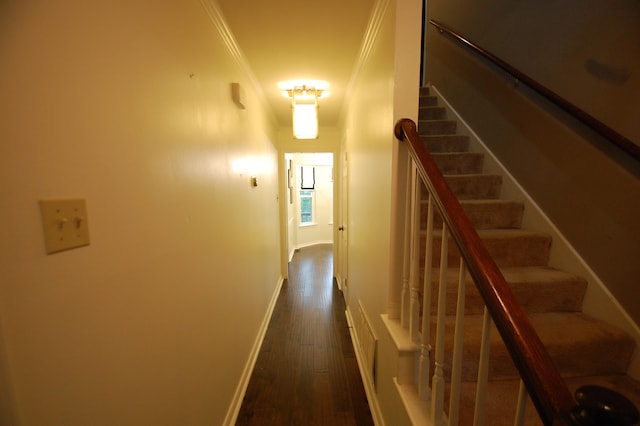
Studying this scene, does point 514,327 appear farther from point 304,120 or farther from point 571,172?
point 304,120

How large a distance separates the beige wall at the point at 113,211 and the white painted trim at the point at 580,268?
2.03 metres

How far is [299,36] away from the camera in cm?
168

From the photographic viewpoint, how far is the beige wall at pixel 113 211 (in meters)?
0.47

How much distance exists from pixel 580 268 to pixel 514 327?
1.39m

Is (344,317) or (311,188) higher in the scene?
(311,188)

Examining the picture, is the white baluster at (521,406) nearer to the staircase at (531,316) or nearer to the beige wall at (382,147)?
the staircase at (531,316)

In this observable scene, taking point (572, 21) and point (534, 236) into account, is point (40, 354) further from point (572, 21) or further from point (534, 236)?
point (572, 21)

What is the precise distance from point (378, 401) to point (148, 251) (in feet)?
5.29

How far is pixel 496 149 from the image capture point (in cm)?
200

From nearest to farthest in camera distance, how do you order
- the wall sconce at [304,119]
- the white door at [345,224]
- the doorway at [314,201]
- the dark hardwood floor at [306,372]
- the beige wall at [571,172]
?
the beige wall at [571,172] → the dark hardwood floor at [306,372] → the wall sconce at [304,119] → the white door at [345,224] → the doorway at [314,201]

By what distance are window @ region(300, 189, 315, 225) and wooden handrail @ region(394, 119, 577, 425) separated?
6209mm

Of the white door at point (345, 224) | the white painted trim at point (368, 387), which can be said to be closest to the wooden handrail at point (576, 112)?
the white door at point (345, 224)

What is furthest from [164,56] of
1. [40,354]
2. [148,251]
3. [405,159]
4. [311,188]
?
[311,188]

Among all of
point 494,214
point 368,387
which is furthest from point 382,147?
point 368,387
